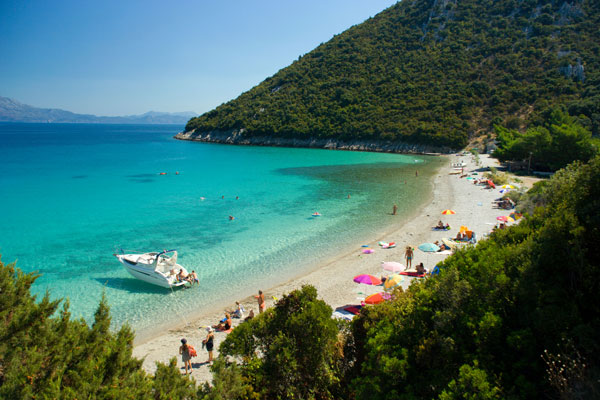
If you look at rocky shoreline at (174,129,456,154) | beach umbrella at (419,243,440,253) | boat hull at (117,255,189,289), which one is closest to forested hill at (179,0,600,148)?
rocky shoreline at (174,129,456,154)

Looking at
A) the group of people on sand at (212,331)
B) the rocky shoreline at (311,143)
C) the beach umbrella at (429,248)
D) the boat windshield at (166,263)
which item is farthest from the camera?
the rocky shoreline at (311,143)

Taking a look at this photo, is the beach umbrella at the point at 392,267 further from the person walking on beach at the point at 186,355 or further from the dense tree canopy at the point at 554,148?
the dense tree canopy at the point at 554,148

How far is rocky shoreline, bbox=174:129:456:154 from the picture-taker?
80562 mm

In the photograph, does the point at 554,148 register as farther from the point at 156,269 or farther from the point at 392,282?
the point at 156,269

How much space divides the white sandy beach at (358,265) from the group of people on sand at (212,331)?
280 mm

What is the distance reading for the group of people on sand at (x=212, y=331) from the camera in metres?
10.4

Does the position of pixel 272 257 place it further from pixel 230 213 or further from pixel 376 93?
pixel 376 93

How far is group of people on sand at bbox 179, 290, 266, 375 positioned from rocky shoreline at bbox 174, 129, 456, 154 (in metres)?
73.4

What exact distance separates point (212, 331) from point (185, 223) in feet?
60.3

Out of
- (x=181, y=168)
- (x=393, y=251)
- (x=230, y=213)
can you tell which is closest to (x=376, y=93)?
(x=181, y=168)

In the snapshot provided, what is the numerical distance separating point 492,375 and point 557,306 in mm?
1673

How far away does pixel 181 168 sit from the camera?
60.9 metres

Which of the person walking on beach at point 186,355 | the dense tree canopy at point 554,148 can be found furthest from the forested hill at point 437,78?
the person walking on beach at point 186,355

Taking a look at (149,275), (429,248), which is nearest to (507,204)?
(429,248)
